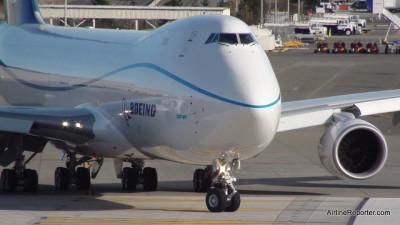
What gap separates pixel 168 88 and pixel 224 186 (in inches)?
79.7

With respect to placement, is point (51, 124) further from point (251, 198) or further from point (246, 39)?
point (246, 39)

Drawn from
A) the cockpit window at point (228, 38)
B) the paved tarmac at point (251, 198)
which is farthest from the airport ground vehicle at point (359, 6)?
the cockpit window at point (228, 38)

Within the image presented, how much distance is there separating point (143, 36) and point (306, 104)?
12.3 feet

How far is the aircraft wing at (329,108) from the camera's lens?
24016 millimetres

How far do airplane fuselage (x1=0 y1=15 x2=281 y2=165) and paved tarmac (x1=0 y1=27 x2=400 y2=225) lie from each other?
1.10 m

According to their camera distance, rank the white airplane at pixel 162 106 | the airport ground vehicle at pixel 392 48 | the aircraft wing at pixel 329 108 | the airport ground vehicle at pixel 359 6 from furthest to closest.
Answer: the airport ground vehicle at pixel 359 6 → the airport ground vehicle at pixel 392 48 → the aircraft wing at pixel 329 108 → the white airplane at pixel 162 106

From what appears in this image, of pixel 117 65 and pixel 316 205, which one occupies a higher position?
pixel 117 65

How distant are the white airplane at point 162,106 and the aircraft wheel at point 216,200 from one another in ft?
0.07

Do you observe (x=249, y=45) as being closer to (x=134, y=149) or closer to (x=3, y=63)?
(x=134, y=149)

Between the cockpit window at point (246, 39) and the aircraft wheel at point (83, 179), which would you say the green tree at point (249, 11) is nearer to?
the aircraft wheel at point (83, 179)

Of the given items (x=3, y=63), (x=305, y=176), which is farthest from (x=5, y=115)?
(x=305, y=176)

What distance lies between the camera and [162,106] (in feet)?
68.4

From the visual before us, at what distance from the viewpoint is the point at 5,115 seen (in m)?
23.0

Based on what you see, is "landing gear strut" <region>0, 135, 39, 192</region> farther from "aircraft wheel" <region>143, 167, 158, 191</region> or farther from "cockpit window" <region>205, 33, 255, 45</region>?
"cockpit window" <region>205, 33, 255, 45</region>
